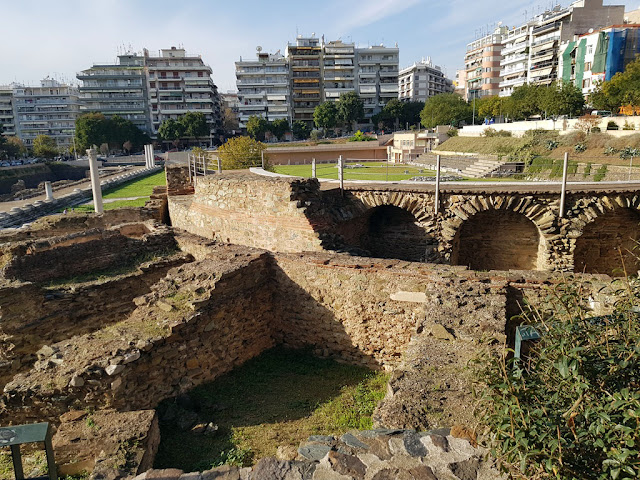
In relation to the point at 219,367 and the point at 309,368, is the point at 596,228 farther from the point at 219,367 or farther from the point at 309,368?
the point at 219,367

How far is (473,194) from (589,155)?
67.1ft

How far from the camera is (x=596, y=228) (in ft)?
37.4

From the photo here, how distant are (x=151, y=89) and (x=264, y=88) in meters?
19.5

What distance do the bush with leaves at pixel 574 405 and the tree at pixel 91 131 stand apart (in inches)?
3005

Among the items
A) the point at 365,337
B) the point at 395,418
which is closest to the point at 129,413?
the point at 395,418

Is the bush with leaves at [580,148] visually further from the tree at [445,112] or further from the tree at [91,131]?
the tree at [91,131]

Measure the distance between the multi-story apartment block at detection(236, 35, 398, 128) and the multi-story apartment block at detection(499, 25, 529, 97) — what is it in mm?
17918

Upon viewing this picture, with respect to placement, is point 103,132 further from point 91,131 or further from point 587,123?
point 587,123

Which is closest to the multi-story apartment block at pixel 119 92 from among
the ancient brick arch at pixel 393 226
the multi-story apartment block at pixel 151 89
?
the multi-story apartment block at pixel 151 89

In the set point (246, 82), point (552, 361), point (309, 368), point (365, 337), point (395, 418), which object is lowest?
point (309, 368)

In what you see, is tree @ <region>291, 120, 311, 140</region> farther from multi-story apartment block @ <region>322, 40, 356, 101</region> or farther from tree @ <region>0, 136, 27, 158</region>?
tree @ <region>0, 136, 27, 158</region>

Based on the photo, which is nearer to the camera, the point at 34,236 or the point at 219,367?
the point at 219,367

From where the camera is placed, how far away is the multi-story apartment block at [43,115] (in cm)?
9612

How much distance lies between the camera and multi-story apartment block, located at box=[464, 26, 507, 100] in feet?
267
